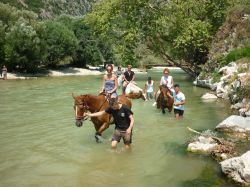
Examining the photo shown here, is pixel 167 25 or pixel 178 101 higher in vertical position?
pixel 167 25

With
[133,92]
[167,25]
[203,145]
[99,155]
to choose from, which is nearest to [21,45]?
[167,25]

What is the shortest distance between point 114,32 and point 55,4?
Answer: 13368cm

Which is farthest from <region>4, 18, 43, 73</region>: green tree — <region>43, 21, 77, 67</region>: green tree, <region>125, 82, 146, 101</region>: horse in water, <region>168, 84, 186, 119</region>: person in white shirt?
<region>168, 84, 186, 119</region>: person in white shirt

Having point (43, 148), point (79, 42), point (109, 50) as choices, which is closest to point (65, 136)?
point (43, 148)

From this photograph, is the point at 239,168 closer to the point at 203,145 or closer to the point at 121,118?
the point at 203,145

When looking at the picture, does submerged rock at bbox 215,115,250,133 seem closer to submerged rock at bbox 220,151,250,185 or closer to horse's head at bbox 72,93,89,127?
submerged rock at bbox 220,151,250,185

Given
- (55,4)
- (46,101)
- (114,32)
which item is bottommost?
(46,101)

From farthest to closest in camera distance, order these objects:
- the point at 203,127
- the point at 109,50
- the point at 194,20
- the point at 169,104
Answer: the point at 109,50, the point at 194,20, the point at 169,104, the point at 203,127

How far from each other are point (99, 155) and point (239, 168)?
431cm

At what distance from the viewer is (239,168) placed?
29.3ft

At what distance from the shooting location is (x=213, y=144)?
38.9ft

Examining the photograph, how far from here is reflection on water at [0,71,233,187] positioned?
31.5 ft

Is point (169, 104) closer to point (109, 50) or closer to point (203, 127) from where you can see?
point (203, 127)

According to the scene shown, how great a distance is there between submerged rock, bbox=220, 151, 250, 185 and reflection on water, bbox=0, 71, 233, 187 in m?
0.26
